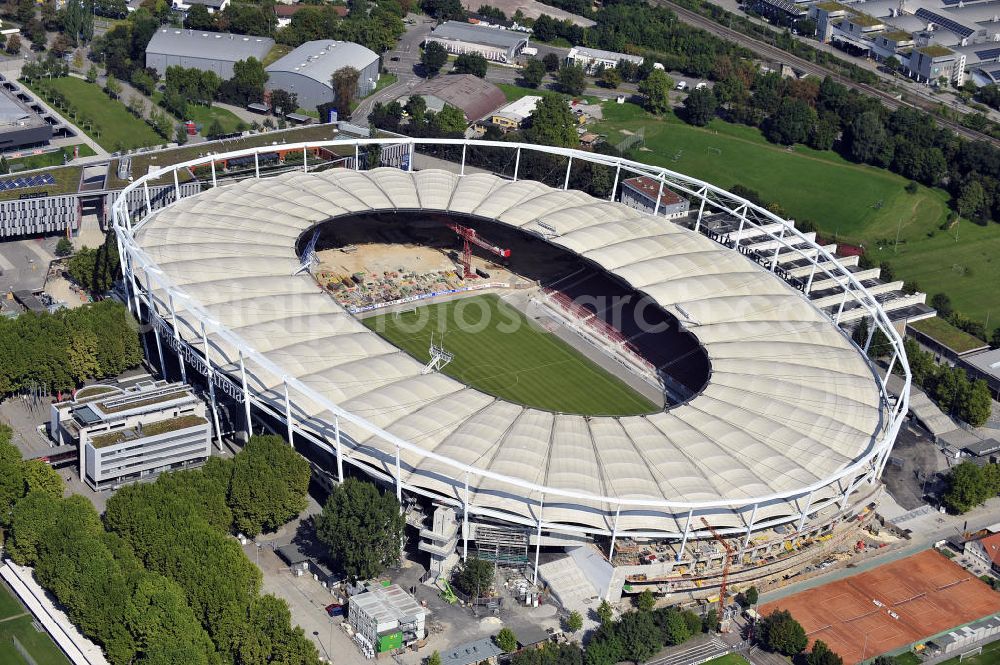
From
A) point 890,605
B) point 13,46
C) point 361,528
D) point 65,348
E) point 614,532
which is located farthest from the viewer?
point 13,46

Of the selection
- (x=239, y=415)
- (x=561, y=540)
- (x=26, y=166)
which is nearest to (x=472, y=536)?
(x=561, y=540)

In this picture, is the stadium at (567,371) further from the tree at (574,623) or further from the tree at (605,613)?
the tree at (574,623)

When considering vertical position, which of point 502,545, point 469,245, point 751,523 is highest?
point 751,523

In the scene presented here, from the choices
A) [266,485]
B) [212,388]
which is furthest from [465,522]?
[212,388]

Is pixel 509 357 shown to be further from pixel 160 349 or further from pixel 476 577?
pixel 476 577

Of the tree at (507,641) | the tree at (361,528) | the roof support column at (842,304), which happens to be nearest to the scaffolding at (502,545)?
the tree at (361,528)

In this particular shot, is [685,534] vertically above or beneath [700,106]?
beneath
